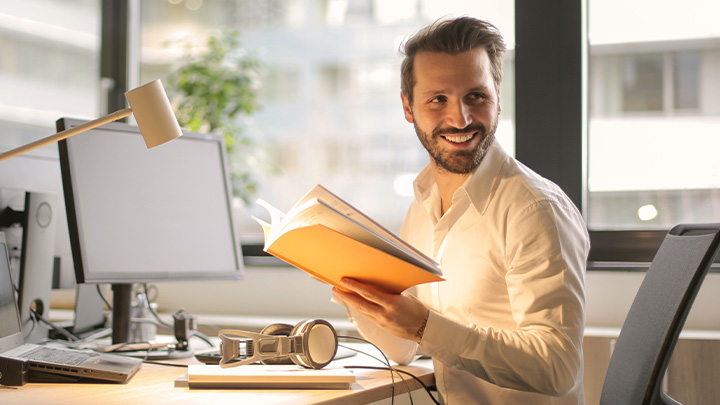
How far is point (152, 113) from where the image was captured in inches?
52.9

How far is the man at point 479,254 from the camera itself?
132 cm

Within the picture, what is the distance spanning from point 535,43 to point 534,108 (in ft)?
0.74

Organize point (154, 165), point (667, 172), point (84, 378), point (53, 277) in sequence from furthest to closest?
point (667, 172) < point (53, 277) < point (154, 165) < point (84, 378)

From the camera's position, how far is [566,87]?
2424mm

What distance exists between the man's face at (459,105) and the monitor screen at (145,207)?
0.62 metres

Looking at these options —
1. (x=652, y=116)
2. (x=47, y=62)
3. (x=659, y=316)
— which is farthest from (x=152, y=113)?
(x=47, y=62)

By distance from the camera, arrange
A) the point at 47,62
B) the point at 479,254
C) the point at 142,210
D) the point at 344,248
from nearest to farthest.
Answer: the point at 344,248 < the point at 479,254 < the point at 142,210 < the point at 47,62

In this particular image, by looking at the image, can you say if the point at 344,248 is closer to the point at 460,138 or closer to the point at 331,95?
the point at 460,138

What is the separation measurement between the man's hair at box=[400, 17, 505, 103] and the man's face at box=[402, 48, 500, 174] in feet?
0.06

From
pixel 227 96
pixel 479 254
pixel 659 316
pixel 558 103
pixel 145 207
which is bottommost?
pixel 659 316

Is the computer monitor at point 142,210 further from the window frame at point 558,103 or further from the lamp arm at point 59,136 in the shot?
the window frame at point 558,103

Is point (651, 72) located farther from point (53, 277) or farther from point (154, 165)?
point (53, 277)

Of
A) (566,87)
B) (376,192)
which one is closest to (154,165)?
(376,192)

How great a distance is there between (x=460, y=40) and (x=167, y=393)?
39.1 inches
